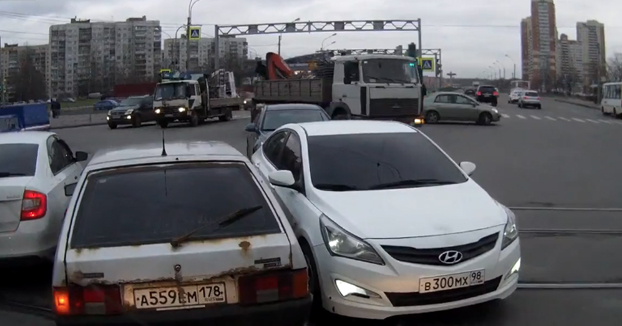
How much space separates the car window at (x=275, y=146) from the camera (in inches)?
298

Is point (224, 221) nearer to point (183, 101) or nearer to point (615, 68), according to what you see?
point (183, 101)

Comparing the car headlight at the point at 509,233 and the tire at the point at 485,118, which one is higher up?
the tire at the point at 485,118

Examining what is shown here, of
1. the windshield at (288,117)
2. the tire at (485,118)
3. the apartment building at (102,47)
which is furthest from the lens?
the apartment building at (102,47)

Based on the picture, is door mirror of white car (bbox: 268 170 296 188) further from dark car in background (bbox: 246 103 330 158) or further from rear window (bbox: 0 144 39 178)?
dark car in background (bbox: 246 103 330 158)

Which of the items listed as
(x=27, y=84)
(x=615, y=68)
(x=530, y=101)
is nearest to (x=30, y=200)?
(x=530, y=101)

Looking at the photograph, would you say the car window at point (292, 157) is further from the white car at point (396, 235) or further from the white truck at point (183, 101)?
the white truck at point (183, 101)

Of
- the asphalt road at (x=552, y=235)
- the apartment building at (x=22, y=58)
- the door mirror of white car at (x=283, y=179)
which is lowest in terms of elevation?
the asphalt road at (x=552, y=235)

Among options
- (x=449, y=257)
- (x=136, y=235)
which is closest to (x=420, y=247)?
(x=449, y=257)

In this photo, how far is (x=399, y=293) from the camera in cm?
477

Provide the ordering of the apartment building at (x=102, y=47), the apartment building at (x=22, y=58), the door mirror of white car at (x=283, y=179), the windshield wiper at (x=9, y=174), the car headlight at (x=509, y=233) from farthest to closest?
the apartment building at (x=102, y=47) → the apartment building at (x=22, y=58) → the windshield wiper at (x=9, y=174) → the door mirror of white car at (x=283, y=179) → the car headlight at (x=509, y=233)

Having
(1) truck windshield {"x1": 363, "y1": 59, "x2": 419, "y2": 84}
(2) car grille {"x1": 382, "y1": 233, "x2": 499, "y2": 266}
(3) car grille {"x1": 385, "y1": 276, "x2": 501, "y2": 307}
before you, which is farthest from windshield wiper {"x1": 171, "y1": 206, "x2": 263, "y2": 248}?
(1) truck windshield {"x1": 363, "y1": 59, "x2": 419, "y2": 84}

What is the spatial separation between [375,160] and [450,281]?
1857 mm

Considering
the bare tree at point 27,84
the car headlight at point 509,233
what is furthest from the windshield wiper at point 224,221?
the bare tree at point 27,84

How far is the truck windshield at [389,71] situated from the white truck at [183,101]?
12323 millimetres
